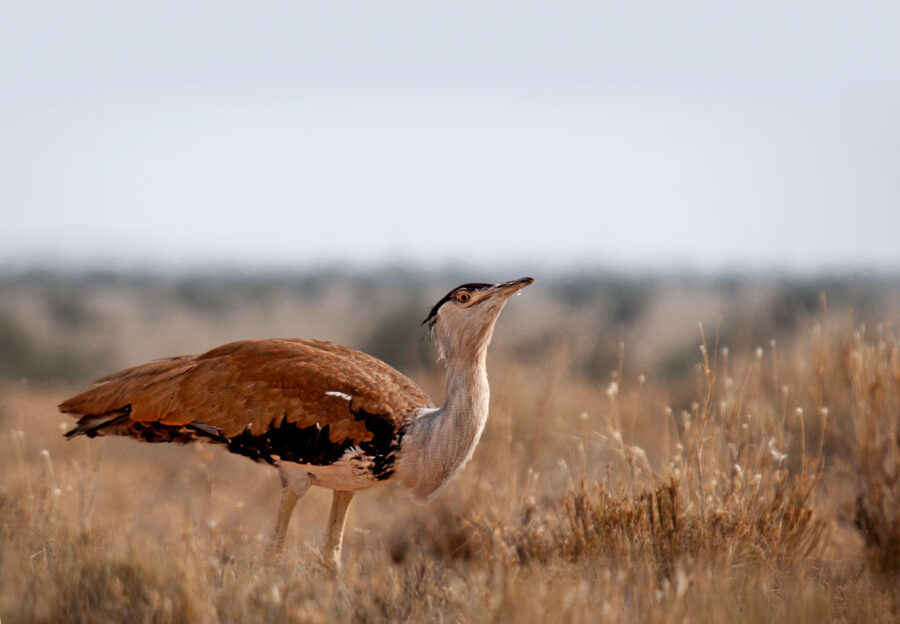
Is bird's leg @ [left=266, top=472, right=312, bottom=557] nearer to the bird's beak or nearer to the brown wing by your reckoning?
the brown wing

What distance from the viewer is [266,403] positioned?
4.67 meters

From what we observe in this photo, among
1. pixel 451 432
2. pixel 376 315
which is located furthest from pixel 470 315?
pixel 376 315

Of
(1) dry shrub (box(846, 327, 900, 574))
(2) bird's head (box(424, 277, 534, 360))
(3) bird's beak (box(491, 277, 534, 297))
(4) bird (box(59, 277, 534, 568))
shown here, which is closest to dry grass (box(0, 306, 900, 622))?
(1) dry shrub (box(846, 327, 900, 574))

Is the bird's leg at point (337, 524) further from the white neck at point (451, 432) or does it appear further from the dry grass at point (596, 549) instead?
the white neck at point (451, 432)

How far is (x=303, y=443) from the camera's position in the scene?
459 centimetres

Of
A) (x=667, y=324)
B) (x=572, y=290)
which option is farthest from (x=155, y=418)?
(x=572, y=290)

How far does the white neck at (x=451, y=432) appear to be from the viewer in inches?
177

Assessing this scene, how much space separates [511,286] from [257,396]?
56.7 inches

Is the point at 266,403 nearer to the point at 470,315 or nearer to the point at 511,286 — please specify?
the point at 470,315

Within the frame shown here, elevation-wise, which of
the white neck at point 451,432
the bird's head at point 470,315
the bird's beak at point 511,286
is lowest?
the white neck at point 451,432

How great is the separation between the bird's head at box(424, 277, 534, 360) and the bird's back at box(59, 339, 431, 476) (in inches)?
18.7

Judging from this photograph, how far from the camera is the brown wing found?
4.61m

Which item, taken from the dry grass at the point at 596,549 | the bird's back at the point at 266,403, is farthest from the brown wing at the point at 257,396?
the dry grass at the point at 596,549

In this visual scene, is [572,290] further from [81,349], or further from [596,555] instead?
[596,555]
